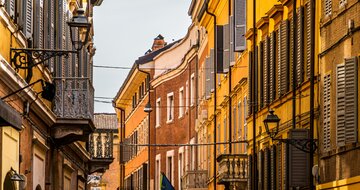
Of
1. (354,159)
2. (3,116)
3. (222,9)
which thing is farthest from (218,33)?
(3,116)

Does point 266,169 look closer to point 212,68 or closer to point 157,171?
point 212,68

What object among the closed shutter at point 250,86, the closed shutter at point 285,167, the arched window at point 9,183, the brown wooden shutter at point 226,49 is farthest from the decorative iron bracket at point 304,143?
the brown wooden shutter at point 226,49

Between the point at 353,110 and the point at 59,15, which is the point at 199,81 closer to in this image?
the point at 59,15

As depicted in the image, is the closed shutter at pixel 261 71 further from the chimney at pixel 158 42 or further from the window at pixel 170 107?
the chimney at pixel 158 42

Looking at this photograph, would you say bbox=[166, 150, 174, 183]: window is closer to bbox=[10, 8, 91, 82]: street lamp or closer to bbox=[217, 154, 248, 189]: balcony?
bbox=[217, 154, 248, 189]: balcony

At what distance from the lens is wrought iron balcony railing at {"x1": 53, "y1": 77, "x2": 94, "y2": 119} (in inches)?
1265

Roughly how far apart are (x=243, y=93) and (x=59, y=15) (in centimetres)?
942

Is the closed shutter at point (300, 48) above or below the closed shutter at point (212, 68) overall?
below

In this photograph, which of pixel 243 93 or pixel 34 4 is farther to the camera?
pixel 243 93

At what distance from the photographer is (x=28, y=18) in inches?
1061

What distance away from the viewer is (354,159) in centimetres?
2466

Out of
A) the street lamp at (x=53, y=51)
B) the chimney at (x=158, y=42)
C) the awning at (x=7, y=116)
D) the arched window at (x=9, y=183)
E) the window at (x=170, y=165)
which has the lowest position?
the arched window at (x=9, y=183)

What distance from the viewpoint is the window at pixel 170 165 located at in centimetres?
7069

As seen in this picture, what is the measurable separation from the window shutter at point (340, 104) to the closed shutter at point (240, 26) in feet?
49.6
